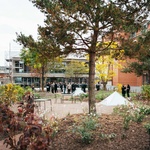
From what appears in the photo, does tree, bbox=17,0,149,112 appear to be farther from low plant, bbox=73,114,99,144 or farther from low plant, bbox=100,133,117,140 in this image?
low plant, bbox=100,133,117,140

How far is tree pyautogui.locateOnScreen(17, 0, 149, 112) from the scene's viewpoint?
8977 mm

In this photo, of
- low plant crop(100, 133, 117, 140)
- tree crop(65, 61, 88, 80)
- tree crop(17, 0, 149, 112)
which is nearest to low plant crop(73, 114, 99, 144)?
low plant crop(100, 133, 117, 140)

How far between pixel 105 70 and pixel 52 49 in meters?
27.5

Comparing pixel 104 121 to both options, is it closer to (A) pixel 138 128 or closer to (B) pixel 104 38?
(A) pixel 138 128

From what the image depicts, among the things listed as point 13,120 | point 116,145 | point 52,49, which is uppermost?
point 52,49

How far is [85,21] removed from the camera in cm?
973

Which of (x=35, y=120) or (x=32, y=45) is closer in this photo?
(x=35, y=120)

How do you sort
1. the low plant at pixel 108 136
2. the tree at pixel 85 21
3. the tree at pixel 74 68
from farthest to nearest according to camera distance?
the tree at pixel 74 68, the tree at pixel 85 21, the low plant at pixel 108 136

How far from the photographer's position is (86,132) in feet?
22.8

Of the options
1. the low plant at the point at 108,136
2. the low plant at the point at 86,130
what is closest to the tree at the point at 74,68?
the low plant at the point at 86,130

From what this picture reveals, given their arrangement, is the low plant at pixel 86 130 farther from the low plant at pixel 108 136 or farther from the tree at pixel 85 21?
the tree at pixel 85 21

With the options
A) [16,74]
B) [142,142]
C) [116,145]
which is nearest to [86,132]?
[116,145]

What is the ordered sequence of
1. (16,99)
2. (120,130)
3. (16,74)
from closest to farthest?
(120,130)
(16,99)
(16,74)

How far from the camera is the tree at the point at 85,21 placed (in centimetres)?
898
